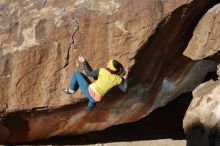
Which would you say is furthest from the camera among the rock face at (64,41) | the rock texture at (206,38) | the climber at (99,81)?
the rock texture at (206,38)

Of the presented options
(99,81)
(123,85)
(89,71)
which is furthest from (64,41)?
(123,85)

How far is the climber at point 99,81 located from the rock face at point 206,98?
1207mm

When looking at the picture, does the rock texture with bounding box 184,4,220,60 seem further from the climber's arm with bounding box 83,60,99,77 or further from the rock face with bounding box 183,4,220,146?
the climber's arm with bounding box 83,60,99,77

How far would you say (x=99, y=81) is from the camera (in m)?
6.91

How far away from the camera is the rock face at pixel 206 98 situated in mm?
7398

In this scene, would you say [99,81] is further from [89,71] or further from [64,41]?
[64,41]

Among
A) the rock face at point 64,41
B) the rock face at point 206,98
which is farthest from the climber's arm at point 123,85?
the rock face at point 206,98

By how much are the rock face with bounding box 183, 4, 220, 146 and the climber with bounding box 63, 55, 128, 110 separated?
47.5 inches

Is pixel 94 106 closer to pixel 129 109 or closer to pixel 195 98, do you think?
pixel 129 109

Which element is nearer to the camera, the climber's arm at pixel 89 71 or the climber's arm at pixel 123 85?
the climber's arm at pixel 89 71

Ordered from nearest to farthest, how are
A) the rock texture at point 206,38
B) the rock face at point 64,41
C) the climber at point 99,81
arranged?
the climber at point 99,81
the rock face at point 64,41
the rock texture at point 206,38

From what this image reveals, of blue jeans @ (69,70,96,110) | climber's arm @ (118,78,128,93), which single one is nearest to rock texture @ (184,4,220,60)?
climber's arm @ (118,78,128,93)

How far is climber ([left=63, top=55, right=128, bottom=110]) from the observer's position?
6.88 metres

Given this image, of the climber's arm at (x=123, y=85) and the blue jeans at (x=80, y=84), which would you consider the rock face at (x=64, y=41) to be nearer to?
the blue jeans at (x=80, y=84)
